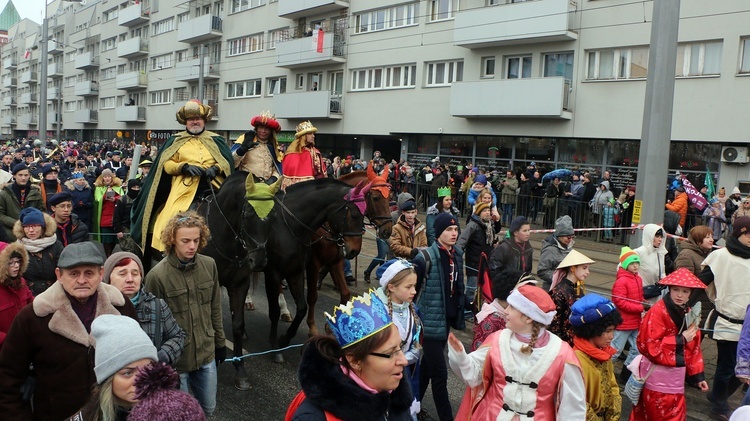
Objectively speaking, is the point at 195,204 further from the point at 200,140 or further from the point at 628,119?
the point at 628,119

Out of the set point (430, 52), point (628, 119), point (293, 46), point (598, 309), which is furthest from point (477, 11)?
point (598, 309)

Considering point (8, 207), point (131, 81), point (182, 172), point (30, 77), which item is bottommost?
point (8, 207)

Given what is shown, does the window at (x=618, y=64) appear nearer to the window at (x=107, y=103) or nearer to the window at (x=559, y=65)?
the window at (x=559, y=65)

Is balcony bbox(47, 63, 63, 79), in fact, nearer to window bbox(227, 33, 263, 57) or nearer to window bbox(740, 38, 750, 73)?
window bbox(227, 33, 263, 57)

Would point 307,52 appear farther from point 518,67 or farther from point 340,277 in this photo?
point 340,277

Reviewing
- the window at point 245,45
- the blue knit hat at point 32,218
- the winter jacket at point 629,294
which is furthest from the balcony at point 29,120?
the winter jacket at point 629,294

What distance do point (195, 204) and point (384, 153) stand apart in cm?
2683

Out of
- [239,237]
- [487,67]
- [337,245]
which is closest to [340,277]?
[337,245]

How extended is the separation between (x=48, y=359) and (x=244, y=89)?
39942 millimetres

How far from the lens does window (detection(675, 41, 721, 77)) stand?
64.6ft

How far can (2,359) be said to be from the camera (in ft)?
10.7

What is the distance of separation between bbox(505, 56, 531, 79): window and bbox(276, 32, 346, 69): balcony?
35.2 feet

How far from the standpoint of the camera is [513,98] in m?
24.3

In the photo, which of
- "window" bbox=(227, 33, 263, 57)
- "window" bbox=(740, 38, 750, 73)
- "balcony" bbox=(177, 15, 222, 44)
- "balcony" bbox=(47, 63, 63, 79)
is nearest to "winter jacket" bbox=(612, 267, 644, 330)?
"window" bbox=(740, 38, 750, 73)
